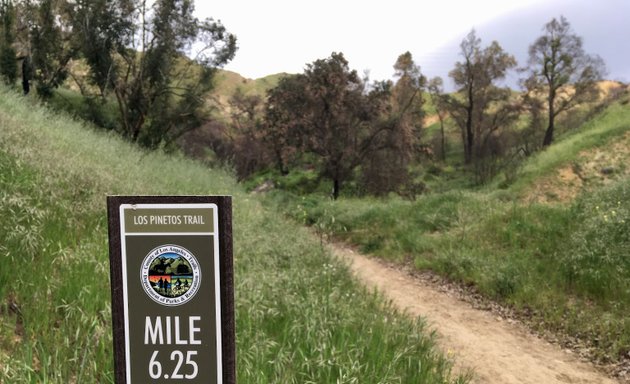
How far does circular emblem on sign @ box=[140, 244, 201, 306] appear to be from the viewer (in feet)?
5.18

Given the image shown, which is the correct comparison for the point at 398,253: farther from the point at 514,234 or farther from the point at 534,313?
the point at 534,313

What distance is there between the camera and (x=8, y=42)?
19.5 meters

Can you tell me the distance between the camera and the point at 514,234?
881 cm

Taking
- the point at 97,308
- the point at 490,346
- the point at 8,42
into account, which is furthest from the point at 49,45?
the point at 490,346

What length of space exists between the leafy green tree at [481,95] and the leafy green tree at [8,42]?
30.7m

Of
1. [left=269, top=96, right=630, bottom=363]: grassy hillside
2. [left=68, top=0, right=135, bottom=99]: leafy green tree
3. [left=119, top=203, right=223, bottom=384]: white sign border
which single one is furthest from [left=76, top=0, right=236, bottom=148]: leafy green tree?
[left=119, top=203, right=223, bottom=384]: white sign border

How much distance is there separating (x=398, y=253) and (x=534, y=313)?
379 centimetres

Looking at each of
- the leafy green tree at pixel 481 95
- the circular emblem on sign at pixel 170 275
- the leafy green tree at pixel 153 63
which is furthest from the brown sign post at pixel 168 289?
the leafy green tree at pixel 481 95

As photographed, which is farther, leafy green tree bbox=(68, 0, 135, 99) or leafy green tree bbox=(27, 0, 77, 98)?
leafy green tree bbox=(27, 0, 77, 98)

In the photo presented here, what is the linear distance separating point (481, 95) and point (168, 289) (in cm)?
4053

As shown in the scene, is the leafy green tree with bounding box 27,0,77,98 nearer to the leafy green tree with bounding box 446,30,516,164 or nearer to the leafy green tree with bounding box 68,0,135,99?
the leafy green tree with bounding box 68,0,135,99

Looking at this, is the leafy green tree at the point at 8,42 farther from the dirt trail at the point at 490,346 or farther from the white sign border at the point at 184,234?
the white sign border at the point at 184,234

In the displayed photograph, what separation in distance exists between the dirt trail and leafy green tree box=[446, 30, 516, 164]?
97.0ft

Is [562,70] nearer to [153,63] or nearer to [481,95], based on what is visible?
[481,95]
